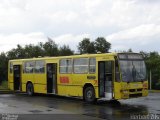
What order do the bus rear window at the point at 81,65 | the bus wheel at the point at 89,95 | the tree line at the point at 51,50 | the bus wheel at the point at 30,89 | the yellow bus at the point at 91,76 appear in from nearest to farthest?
1. the yellow bus at the point at 91,76
2. the bus wheel at the point at 89,95
3. the bus rear window at the point at 81,65
4. the bus wheel at the point at 30,89
5. the tree line at the point at 51,50

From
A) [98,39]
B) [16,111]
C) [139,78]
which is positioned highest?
[98,39]

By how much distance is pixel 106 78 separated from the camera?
864 inches

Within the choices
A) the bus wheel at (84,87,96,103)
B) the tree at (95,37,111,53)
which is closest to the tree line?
the tree at (95,37,111,53)

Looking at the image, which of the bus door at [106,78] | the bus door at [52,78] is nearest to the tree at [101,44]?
the bus door at [52,78]

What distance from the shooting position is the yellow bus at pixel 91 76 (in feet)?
69.3

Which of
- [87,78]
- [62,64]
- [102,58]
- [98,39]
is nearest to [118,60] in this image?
[102,58]

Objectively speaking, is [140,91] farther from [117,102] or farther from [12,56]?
[12,56]

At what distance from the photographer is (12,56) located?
68938 mm

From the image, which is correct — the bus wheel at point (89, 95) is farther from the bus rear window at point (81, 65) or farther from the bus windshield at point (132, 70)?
the bus windshield at point (132, 70)

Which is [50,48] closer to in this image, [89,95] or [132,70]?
[89,95]

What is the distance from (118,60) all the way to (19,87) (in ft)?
36.1

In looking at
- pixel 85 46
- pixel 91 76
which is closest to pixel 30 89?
pixel 91 76

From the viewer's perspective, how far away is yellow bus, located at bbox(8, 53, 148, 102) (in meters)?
21.1

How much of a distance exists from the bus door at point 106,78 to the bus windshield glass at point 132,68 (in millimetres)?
592
